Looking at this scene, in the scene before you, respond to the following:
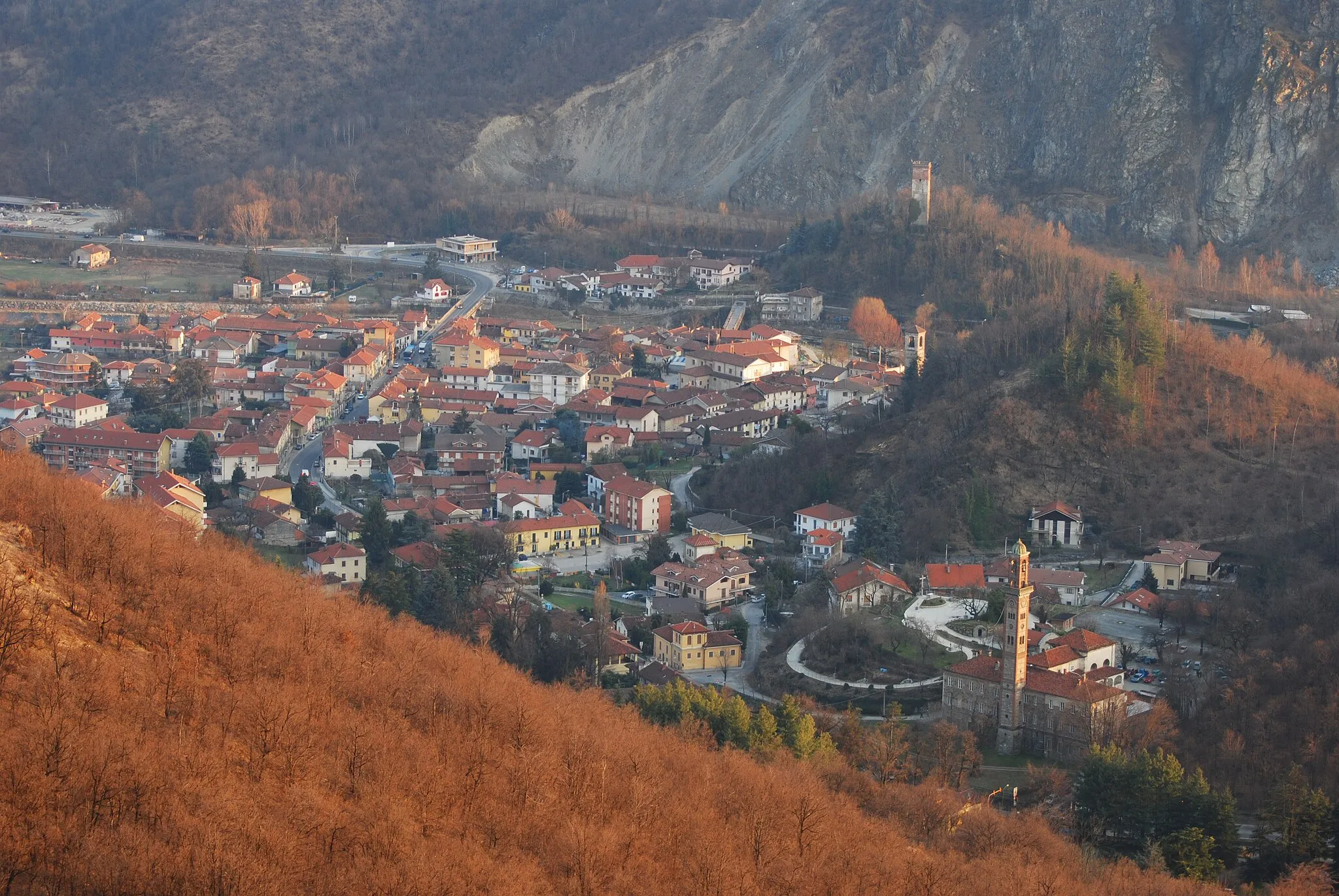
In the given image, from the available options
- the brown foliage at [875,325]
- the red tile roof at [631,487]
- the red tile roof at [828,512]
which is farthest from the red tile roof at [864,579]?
the brown foliage at [875,325]

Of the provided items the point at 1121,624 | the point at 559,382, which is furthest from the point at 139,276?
the point at 1121,624

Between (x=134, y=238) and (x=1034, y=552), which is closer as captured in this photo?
(x=1034, y=552)

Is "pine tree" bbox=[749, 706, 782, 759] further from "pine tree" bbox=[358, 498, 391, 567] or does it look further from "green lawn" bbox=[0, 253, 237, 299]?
"green lawn" bbox=[0, 253, 237, 299]

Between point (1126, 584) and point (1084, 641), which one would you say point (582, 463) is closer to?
point (1126, 584)

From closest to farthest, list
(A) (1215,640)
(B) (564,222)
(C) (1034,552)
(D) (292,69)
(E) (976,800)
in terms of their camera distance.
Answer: (E) (976,800) → (A) (1215,640) → (C) (1034,552) → (B) (564,222) → (D) (292,69)

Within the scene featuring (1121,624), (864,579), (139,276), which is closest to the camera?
(1121,624)

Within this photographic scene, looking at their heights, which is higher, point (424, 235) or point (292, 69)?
point (292, 69)

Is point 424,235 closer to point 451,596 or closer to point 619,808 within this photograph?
point 451,596

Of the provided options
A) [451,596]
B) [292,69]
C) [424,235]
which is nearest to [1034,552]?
[451,596]
